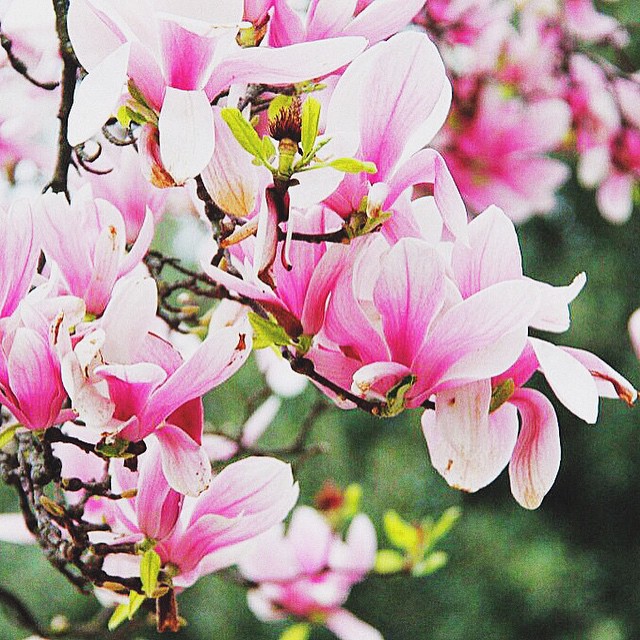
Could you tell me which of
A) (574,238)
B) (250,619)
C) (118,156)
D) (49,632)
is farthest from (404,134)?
(574,238)

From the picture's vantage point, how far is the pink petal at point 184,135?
0.32 m

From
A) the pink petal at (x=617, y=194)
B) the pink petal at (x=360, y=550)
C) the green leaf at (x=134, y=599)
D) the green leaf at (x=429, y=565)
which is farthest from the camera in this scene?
the pink petal at (x=617, y=194)

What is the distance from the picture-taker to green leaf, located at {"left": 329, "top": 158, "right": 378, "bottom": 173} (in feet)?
1.07

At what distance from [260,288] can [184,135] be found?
60 mm

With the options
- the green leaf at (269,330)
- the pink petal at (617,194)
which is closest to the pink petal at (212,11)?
the green leaf at (269,330)

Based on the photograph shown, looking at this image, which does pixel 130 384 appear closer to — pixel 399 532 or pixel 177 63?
pixel 177 63

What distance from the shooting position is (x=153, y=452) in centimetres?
38

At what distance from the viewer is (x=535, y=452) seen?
385mm

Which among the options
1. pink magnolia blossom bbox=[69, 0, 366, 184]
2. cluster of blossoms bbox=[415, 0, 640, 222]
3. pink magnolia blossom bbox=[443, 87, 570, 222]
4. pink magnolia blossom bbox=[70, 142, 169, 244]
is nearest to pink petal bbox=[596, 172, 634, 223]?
cluster of blossoms bbox=[415, 0, 640, 222]

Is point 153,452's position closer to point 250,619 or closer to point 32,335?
point 32,335

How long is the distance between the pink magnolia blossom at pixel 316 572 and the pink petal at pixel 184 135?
1.68 feet

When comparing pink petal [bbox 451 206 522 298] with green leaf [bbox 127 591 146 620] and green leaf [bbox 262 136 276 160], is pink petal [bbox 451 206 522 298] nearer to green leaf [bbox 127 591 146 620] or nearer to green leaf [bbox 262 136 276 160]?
green leaf [bbox 262 136 276 160]

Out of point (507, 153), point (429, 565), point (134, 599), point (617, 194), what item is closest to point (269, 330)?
point (134, 599)

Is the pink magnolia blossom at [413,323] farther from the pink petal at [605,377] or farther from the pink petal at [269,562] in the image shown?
the pink petal at [269,562]
